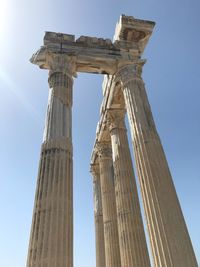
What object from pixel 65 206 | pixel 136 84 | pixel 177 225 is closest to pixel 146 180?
pixel 177 225

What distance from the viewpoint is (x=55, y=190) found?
12109mm

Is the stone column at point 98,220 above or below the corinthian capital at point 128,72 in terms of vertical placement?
below

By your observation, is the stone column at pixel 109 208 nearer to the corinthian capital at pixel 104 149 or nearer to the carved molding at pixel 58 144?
the corinthian capital at pixel 104 149

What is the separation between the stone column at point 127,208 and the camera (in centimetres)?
1529

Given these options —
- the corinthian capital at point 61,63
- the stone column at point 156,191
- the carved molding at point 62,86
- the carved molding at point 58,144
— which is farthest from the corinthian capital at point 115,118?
the carved molding at point 58,144

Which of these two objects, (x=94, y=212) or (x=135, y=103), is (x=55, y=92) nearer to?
(x=135, y=103)

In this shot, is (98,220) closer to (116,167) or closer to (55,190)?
(116,167)

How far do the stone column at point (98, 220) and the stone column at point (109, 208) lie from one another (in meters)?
3.79

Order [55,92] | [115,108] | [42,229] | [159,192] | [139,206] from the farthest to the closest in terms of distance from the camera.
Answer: [115,108] < [139,206] < [55,92] < [159,192] < [42,229]

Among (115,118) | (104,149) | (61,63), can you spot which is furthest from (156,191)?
(104,149)

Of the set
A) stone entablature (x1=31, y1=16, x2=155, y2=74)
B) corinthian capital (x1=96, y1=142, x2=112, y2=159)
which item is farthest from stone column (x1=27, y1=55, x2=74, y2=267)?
corinthian capital (x1=96, y1=142, x2=112, y2=159)

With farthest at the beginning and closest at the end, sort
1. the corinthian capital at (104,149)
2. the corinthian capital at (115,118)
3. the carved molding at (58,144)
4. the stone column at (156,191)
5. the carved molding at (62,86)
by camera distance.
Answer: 1. the corinthian capital at (104,149)
2. the corinthian capital at (115,118)
3. the carved molding at (62,86)
4. the carved molding at (58,144)
5. the stone column at (156,191)

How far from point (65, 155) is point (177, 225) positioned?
6717mm

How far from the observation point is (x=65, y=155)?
44.3 feet
